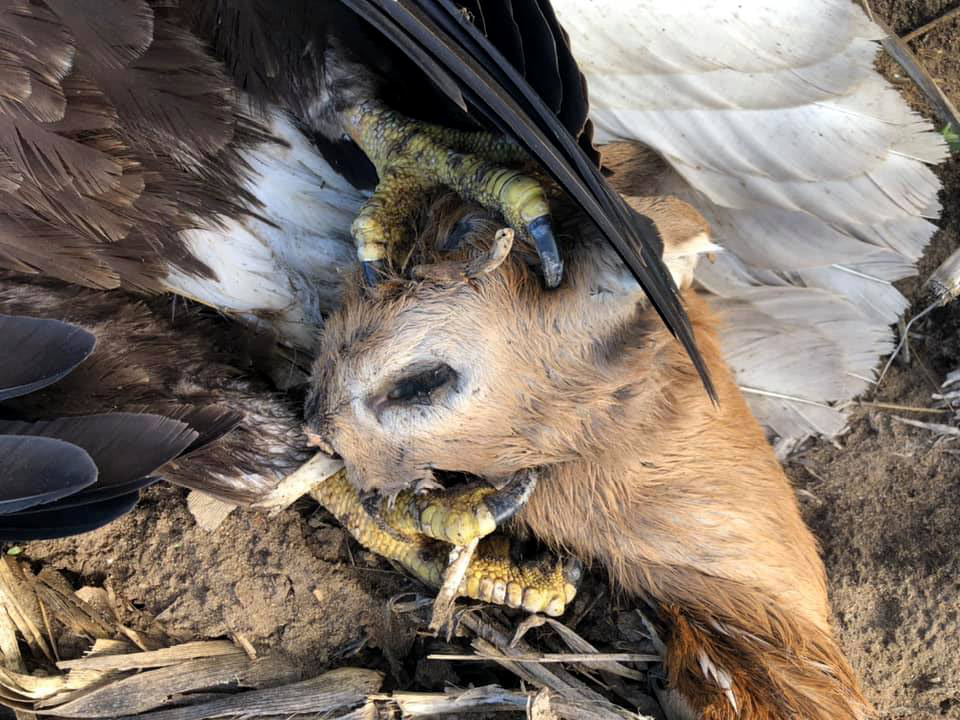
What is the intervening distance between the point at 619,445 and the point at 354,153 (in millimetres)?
679

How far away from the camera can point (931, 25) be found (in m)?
1.87

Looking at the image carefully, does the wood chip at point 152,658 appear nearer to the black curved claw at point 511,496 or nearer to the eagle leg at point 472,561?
the eagle leg at point 472,561

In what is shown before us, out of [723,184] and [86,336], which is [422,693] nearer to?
[86,336]

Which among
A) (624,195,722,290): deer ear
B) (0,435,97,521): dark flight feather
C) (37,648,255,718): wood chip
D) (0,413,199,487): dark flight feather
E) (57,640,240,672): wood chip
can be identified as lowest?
(37,648,255,718): wood chip

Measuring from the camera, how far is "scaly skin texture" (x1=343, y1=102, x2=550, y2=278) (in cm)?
137

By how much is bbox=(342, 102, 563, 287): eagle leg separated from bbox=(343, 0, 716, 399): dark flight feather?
148 mm

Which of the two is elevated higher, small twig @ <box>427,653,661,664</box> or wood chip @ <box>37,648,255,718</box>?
small twig @ <box>427,653,661,664</box>

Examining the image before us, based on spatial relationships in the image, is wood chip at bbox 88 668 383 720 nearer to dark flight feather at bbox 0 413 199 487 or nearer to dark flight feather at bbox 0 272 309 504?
dark flight feather at bbox 0 272 309 504

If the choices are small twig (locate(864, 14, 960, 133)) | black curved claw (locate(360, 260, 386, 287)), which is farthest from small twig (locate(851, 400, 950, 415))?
black curved claw (locate(360, 260, 386, 287))

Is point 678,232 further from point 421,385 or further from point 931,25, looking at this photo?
point 931,25

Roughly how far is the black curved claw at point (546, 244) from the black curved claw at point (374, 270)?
265 mm

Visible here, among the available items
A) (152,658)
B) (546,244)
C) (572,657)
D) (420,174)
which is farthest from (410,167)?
(152,658)

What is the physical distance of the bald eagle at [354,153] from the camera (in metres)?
1.21

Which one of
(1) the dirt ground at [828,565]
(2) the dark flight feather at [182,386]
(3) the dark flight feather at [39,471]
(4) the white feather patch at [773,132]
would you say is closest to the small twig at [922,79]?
(1) the dirt ground at [828,565]
